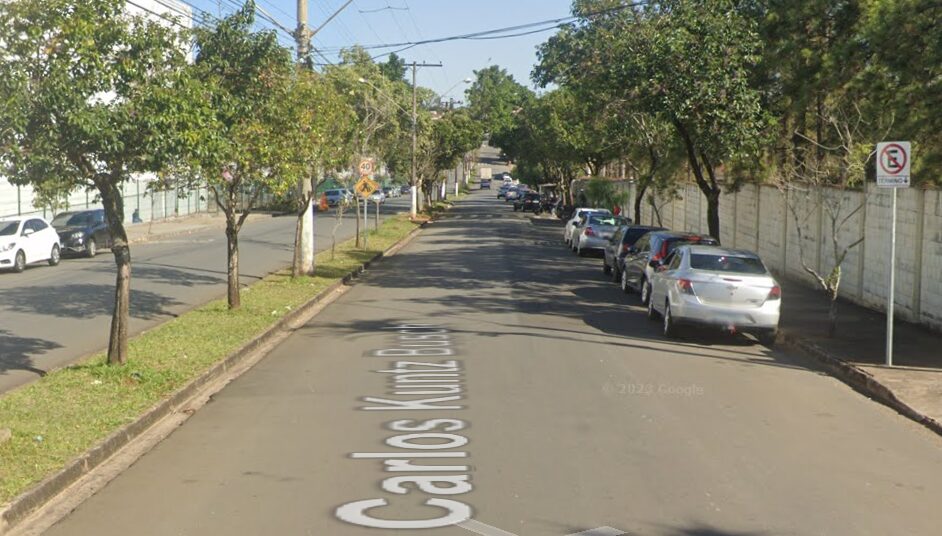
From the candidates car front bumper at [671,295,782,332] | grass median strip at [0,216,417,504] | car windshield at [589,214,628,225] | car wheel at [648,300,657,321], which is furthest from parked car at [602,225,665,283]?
car front bumper at [671,295,782,332]

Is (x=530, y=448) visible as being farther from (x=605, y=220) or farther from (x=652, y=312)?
(x=605, y=220)

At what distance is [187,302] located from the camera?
2112 centimetres

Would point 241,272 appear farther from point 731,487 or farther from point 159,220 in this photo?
point 159,220

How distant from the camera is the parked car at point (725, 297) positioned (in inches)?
619

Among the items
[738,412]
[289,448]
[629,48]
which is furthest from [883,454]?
[629,48]

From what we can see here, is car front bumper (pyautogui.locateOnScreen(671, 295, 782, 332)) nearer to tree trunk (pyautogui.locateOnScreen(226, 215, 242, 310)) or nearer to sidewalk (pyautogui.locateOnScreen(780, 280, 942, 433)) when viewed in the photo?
sidewalk (pyautogui.locateOnScreen(780, 280, 942, 433))

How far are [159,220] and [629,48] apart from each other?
1492 inches

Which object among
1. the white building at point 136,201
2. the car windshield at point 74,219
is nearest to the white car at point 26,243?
the car windshield at point 74,219

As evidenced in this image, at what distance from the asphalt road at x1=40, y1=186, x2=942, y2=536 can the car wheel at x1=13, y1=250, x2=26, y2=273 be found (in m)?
15.2

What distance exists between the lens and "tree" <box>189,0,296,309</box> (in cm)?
1305

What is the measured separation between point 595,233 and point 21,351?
856 inches

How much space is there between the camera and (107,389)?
11.3m

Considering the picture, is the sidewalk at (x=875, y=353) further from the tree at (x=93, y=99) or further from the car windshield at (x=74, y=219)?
the car windshield at (x=74, y=219)

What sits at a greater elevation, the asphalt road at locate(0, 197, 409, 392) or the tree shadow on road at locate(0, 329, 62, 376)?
the asphalt road at locate(0, 197, 409, 392)
